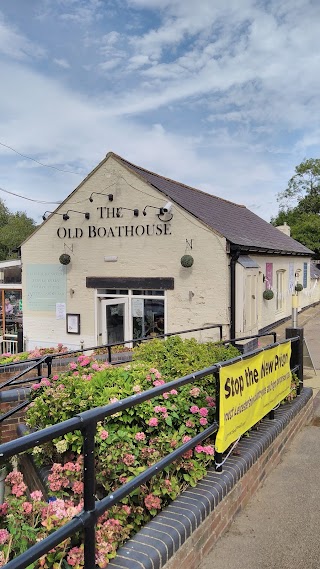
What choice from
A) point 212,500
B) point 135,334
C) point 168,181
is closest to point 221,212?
point 168,181

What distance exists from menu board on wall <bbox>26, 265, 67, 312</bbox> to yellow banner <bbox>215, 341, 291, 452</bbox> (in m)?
10.6

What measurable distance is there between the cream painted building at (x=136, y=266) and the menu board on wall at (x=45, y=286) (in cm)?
3

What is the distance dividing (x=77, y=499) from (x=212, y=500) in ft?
2.98

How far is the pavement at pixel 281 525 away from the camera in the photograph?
276 centimetres

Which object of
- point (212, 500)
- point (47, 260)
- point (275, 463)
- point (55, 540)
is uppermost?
point (47, 260)

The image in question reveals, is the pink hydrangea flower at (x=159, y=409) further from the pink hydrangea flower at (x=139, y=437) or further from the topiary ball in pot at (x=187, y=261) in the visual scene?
the topiary ball in pot at (x=187, y=261)

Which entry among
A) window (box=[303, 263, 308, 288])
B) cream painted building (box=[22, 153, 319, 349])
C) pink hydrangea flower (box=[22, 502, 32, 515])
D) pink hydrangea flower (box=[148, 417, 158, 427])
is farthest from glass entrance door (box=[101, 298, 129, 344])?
window (box=[303, 263, 308, 288])

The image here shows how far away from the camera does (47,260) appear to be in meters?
15.0

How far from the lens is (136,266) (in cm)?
1330

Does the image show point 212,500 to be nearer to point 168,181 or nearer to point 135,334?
point 135,334

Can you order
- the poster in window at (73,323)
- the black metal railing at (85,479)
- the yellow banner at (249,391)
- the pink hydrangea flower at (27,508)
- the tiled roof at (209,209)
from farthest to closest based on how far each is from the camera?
the poster in window at (73,323) → the tiled roof at (209,209) → the yellow banner at (249,391) → the pink hydrangea flower at (27,508) → the black metal railing at (85,479)

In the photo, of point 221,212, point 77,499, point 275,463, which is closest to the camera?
point 77,499

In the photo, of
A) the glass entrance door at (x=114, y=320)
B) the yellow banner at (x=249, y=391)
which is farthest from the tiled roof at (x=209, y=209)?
the yellow banner at (x=249, y=391)

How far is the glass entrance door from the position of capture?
1380 cm
